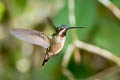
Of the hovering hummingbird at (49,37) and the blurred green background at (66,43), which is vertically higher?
the hovering hummingbird at (49,37)

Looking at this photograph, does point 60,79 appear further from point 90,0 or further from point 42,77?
point 90,0

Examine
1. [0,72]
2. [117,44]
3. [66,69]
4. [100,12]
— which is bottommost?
[0,72]

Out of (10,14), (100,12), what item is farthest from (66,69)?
(10,14)

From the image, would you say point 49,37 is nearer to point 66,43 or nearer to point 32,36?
point 32,36

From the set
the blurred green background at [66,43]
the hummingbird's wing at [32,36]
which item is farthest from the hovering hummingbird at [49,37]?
the blurred green background at [66,43]

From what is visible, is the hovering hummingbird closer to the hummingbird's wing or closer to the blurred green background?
the hummingbird's wing

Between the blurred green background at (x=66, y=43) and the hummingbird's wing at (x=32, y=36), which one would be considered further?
the blurred green background at (x=66, y=43)

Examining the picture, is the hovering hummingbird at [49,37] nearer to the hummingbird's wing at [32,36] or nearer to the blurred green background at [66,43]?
the hummingbird's wing at [32,36]

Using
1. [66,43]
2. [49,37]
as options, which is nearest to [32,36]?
[49,37]
